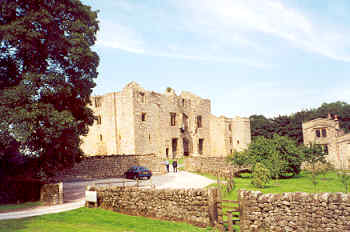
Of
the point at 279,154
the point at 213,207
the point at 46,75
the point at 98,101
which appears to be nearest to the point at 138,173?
the point at 279,154

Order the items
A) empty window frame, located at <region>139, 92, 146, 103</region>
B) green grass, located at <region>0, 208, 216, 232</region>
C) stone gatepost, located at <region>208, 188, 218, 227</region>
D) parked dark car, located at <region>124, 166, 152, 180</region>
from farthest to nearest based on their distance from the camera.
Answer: empty window frame, located at <region>139, 92, 146, 103</region> < parked dark car, located at <region>124, 166, 152, 180</region> < stone gatepost, located at <region>208, 188, 218, 227</region> < green grass, located at <region>0, 208, 216, 232</region>

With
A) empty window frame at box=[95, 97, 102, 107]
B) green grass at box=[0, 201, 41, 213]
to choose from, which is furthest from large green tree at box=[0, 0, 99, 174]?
empty window frame at box=[95, 97, 102, 107]

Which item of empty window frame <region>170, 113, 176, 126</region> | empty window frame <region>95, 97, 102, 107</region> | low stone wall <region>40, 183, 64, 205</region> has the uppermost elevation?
empty window frame <region>95, 97, 102, 107</region>

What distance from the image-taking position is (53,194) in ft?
62.1

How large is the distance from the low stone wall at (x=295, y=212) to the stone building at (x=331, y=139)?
34044mm

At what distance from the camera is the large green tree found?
17750 mm

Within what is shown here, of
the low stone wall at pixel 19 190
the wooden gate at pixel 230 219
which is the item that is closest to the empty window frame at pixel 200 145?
the low stone wall at pixel 19 190

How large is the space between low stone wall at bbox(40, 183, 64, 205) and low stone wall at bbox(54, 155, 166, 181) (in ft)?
31.6

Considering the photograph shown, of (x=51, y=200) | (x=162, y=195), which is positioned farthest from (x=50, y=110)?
(x=162, y=195)

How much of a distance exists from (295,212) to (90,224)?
7.87 meters

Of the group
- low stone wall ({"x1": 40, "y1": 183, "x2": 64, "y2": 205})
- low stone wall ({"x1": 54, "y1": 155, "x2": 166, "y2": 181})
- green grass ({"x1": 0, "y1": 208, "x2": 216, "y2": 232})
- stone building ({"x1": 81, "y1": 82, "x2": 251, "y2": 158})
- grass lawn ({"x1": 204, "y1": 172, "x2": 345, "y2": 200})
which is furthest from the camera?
stone building ({"x1": 81, "y1": 82, "x2": 251, "y2": 158})

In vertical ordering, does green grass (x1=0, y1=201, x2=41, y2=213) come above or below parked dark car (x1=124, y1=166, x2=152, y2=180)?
below

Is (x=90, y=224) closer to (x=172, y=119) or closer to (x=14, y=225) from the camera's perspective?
(x=14, y=225)

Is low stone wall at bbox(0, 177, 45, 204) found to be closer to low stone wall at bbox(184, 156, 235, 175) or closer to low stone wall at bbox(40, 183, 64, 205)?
low stone wall at bbox(40, 183, 64, 205)
